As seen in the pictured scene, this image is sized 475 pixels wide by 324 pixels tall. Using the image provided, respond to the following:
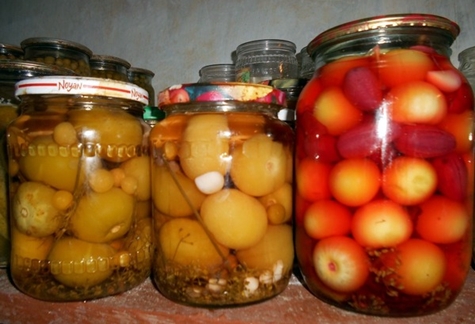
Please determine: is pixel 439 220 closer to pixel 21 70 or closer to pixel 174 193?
pixel 174 193

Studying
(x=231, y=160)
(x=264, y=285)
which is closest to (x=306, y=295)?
(x=264, y=285)

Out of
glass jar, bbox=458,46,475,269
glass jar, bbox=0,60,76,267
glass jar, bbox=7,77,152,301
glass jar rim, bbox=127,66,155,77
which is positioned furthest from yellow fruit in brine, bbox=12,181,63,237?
glass jar, bbox=458,46,475,269

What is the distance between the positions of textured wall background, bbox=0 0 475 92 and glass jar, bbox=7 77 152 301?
389mm

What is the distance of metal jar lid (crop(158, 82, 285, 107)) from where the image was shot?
0.42 metres

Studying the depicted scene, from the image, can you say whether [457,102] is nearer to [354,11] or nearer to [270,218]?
[270,218]

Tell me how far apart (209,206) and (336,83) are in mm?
192

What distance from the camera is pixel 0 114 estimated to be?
1.76 feet

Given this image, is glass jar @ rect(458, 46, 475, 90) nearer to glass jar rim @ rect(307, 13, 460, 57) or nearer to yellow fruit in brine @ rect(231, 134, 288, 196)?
glass jar rim @ rect(307, 13, 460, 57)

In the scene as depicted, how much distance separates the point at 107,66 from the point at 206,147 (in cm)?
46

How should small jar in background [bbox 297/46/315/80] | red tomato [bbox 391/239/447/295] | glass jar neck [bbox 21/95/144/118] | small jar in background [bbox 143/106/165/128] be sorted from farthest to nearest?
1. small jar in background [bbox 297/46/315/80]
2. small jar in background [bbox 143/106/165/128]
3. glass jar neck [bbox 21/95/144/118]
4. red tomato [bbox 391/239/447/295]

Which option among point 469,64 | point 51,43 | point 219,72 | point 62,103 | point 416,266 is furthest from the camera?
point 219,72

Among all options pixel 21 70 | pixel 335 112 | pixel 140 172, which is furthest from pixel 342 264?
pixel 21 70

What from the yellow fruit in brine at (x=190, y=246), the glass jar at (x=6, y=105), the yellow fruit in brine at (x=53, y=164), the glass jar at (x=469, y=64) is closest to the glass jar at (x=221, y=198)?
the yellow fruit in brine at (x=190, y=246)

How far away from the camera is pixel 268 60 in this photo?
0.71m
